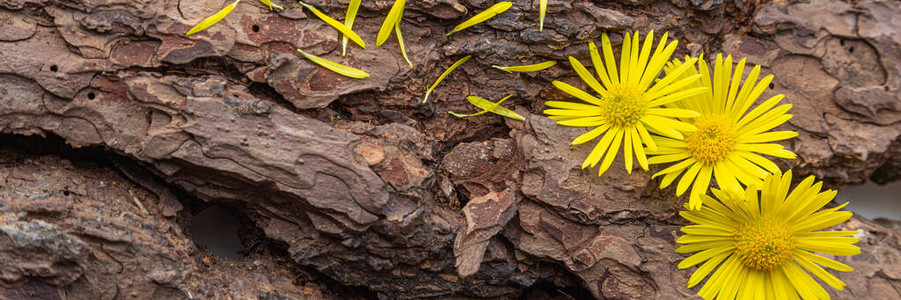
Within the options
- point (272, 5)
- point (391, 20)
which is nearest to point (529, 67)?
point (391, 20)

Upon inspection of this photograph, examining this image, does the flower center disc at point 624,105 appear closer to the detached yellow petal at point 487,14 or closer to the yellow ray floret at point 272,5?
the detached yellow petal at point 487,14

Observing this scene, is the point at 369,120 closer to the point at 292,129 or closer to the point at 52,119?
the point at 292,129

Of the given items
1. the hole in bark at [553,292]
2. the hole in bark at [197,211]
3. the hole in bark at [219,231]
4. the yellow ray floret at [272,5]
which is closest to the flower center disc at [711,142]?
the hole in bark at [553,292]

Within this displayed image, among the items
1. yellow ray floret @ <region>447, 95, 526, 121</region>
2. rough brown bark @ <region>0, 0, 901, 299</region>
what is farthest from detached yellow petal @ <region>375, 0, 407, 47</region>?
yellow ray floret @ <region>447, 95, 526, 121</region>

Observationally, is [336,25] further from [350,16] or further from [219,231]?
[219,231]

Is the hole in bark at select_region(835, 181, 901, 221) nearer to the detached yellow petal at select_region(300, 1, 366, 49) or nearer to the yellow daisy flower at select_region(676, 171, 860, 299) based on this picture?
the yellow daisy flower at select_region(676, 171, 860, 299)

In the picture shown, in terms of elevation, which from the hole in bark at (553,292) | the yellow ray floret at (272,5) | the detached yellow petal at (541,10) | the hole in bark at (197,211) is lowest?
the hole in bark at (197,211)
